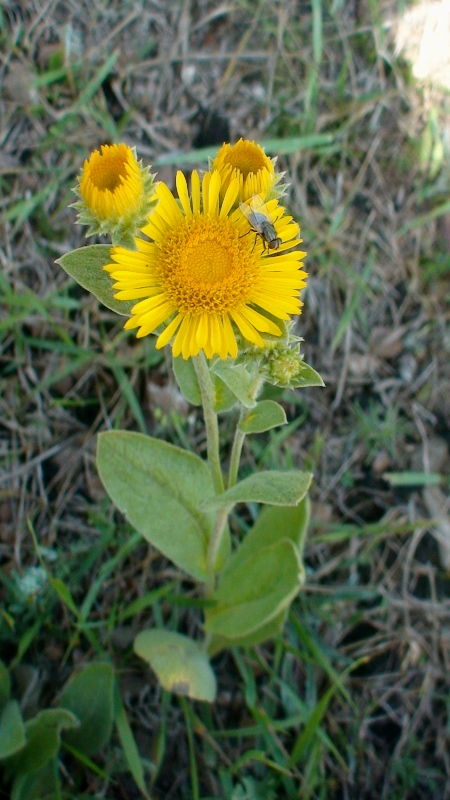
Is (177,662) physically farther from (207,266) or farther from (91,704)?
(207,266)

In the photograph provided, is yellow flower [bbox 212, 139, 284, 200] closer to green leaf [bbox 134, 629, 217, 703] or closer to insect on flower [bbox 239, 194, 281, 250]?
insect on flower [bbox 239, 194, 281, 250]

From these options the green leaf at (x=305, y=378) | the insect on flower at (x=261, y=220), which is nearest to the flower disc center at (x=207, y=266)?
the insect on flower at (x=261, y=220)

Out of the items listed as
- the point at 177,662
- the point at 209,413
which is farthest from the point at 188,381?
the point at 177,662

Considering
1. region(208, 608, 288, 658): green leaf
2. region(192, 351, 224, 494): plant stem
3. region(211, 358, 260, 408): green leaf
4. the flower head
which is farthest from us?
region(208, 608, 288, 658): green leaf

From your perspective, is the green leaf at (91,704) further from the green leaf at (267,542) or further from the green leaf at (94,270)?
the green leaf at (94,270)

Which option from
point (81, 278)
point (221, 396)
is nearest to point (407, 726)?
point (221, 396)

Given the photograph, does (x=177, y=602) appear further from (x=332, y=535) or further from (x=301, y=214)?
(x=301, y=214)

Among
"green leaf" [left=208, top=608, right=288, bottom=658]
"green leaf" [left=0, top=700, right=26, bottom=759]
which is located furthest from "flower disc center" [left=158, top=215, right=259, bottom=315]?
"green leaf" [left=0, top=700, right=26, bottom=759]
